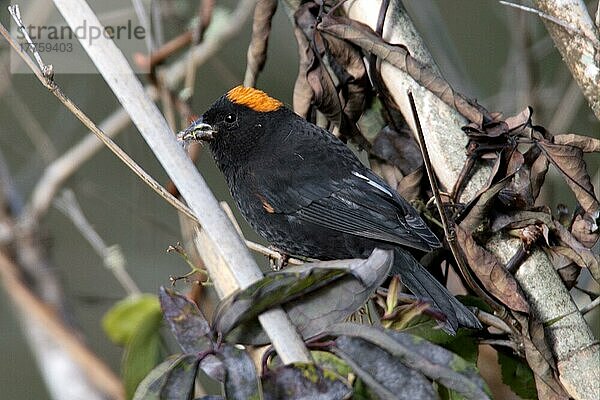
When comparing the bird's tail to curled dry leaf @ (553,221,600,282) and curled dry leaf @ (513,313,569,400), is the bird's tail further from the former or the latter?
curled dry leaf @ (553,221,600,282)

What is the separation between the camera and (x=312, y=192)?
2.75 metres

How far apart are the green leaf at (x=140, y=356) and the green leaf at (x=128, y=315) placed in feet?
0.89

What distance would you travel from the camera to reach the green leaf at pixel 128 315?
8.49ft

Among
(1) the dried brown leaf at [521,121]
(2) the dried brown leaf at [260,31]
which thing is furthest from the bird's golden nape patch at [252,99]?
(1) the dried brown leaf at [521,121]

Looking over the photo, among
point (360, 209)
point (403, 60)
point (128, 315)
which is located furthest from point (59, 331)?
point (403, 60)

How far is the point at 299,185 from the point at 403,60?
0.73 metres

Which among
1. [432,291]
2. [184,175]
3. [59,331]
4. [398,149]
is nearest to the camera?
[184,175]

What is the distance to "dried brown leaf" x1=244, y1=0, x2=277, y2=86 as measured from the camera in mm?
2461

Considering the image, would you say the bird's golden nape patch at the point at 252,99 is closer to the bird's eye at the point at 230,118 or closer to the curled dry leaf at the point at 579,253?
the bird's eye at the point at 230,118

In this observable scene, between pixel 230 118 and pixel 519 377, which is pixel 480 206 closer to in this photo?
pixel 519 377

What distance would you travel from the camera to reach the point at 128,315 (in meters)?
2.66

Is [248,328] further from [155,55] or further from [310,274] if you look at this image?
[155,55]

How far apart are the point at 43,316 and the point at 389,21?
1907mm

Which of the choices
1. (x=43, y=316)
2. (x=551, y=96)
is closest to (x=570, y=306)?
(x=43, y=316)
